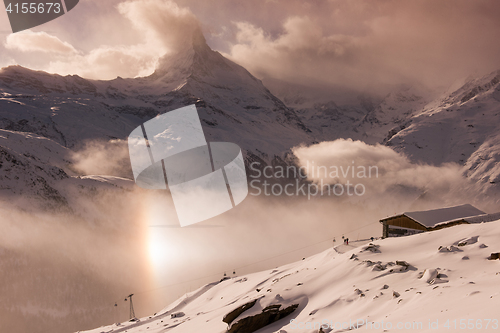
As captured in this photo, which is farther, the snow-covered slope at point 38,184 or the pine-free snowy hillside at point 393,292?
the snow-covered slope at point 38,184

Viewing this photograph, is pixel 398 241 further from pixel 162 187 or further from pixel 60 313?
pixel 162 187

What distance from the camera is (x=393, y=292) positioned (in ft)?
72.3

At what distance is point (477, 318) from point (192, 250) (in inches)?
6070

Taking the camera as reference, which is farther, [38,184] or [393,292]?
[38,184]

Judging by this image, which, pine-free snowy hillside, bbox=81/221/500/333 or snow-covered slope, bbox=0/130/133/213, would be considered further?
snow-covered slope, bbox=0/130/133/213

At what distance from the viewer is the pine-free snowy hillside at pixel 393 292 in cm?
1732

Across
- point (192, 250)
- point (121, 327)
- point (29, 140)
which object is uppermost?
point (29, 140)

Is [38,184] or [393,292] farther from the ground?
[38,184]

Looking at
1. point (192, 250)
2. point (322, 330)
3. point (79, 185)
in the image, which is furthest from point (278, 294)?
point (192, 250)

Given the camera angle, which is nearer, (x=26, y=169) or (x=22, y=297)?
(x=22, y=297)

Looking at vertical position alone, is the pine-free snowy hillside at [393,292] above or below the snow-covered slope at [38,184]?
below

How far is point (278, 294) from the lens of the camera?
29.0m

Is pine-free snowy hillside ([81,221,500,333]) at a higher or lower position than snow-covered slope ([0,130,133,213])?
lower

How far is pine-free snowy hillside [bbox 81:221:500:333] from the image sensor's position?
1732cm
